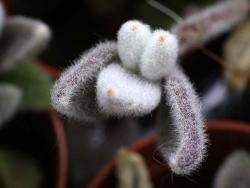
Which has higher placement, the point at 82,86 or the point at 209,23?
the point at 209,23

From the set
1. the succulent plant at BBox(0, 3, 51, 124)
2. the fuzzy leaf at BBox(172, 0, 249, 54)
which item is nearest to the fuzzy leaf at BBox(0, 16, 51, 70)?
the succulent plant at BBox(0, 3, 51, 124)

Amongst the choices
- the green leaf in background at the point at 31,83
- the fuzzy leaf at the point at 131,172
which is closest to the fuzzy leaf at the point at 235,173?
the fuzzy leaf at the point at 131,172

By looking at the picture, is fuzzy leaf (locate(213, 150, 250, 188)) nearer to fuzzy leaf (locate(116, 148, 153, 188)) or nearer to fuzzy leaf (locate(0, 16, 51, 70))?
fuzzy leaf (locate(116, 148, 153, 188))

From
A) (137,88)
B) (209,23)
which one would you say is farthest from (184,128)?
(209,23)

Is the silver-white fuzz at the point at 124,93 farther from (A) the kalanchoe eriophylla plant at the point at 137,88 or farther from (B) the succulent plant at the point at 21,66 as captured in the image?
(B) the succulent plant at the point at 21,66

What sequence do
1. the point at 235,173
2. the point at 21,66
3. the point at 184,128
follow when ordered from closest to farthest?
the point at 184,128 → the point at 235,173 → the point at 21,66

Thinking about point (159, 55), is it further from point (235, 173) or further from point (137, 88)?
point (235, 173)
